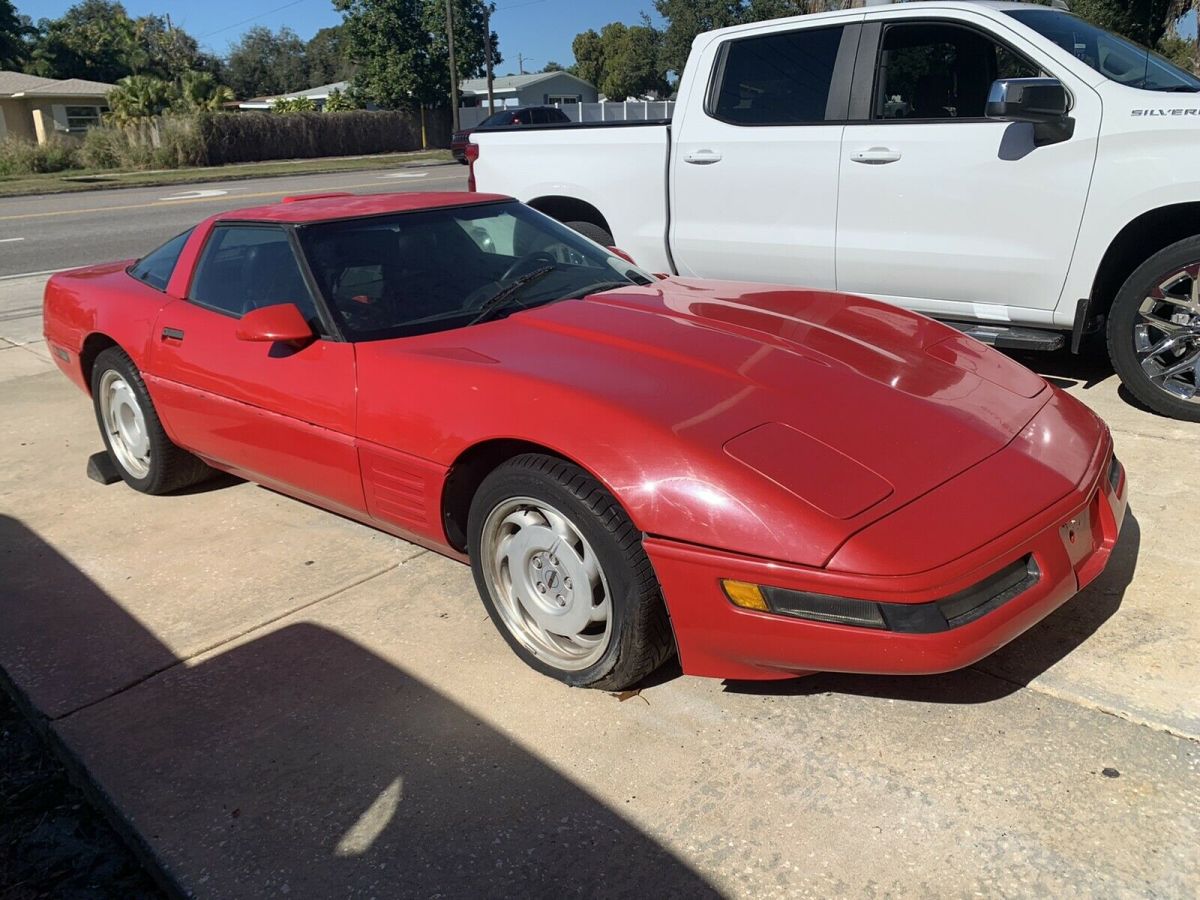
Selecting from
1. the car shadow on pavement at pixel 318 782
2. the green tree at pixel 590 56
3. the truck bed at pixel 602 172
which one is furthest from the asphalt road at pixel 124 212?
the green tree at pixel 590 56

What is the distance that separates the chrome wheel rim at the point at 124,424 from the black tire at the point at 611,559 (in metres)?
2.35

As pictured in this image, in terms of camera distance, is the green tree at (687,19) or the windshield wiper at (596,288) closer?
the windshield wiper at (596,288)

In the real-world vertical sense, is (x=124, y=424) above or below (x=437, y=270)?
below

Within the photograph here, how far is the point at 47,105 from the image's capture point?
46500mm

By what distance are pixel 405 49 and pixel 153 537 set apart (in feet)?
169

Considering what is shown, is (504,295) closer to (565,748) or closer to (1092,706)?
(565,748)

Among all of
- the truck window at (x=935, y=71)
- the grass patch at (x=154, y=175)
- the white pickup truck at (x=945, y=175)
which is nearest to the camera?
the white pickup truck at (x=945, y=175)

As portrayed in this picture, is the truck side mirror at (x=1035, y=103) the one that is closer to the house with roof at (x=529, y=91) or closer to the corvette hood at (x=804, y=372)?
the corvette hood at (x=804, y=372)

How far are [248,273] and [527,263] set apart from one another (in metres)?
1.09

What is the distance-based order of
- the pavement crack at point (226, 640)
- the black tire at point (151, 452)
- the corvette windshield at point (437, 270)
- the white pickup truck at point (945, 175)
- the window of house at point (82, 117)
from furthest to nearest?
the window of house at point (82, 117) < the white pickup truck at point (945, 175) < the black tire at point (151, 452) < the corvette windshield at point (437, 270) < the pavement crack at point (226, 640)

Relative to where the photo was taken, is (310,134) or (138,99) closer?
(138,99)

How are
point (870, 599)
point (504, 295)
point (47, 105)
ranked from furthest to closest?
point (47, 105)
point (504, 295)
point (870, 599)

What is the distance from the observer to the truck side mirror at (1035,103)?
4586 mm

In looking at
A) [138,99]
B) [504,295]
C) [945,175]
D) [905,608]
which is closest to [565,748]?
[905,608]
